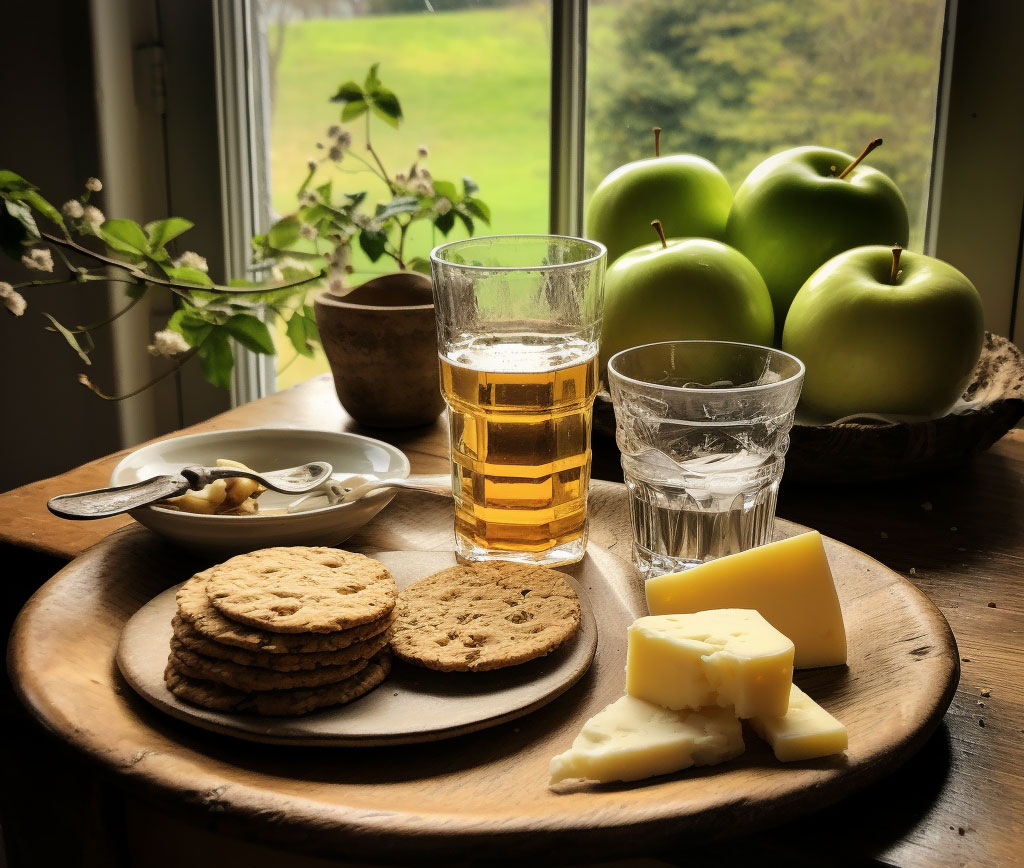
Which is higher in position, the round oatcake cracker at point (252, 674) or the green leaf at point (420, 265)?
the green leaf at point (420, 265)

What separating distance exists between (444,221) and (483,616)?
798 mm

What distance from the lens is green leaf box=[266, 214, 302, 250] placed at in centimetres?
135

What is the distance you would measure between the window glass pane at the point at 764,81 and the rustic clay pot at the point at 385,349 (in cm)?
56

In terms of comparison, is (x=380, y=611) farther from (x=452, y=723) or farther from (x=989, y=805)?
(x=989, y=805)

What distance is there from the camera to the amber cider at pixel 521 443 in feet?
2.55

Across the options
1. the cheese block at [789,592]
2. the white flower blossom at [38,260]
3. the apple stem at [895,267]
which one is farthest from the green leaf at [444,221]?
the cheese block at [789,592]

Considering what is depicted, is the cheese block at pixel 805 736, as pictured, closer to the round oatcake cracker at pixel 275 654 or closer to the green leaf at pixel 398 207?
the round oatcake cracker at pixel 275 654

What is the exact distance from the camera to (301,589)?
25.0 inches

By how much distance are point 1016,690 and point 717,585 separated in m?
0.20

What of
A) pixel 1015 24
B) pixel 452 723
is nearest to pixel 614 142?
pixel 1015 24

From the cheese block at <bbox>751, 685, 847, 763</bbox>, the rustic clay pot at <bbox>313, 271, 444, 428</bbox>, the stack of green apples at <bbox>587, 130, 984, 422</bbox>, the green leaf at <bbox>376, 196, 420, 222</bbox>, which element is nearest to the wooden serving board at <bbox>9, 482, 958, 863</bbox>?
the cheese block at <bbox>751, 685, 847, 763</bbox>

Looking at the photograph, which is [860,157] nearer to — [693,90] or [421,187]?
[693,90]

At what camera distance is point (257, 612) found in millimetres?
590

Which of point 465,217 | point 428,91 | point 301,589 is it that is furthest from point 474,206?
point 301,589
